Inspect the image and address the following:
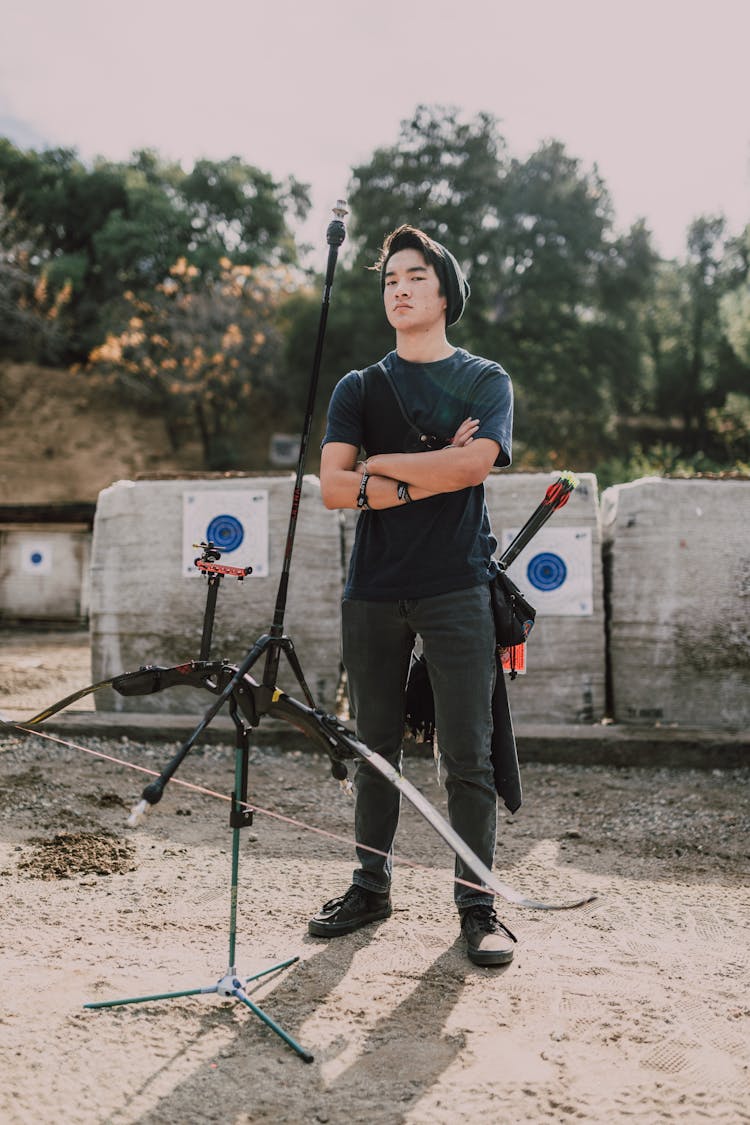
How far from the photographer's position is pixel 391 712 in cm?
262

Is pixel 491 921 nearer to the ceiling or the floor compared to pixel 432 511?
nearer to the floor

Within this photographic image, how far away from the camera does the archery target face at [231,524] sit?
5.12 m

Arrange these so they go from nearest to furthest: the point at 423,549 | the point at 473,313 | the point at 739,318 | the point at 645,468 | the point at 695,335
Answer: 1. the point at 423,549
2. the point at 645,468
3. the point at 739,318
4. the point at 473,313
5. the point at 695,335

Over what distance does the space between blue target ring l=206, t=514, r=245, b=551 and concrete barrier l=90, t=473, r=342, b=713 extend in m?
0.07

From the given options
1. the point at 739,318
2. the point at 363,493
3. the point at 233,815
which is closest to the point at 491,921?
the point at 233,815

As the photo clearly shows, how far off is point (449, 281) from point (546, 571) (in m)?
2.68

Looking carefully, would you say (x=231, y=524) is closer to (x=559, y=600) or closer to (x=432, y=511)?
(x=559, y=600)

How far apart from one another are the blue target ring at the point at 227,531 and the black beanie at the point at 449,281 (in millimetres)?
2685

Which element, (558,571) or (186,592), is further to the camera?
(186,592)

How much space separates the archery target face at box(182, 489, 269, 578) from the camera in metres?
5.12

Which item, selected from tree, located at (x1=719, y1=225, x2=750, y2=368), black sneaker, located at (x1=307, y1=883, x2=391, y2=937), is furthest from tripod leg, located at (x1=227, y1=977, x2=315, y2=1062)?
tree, located at (x1=719, y1=225, x2=750, y2=368)

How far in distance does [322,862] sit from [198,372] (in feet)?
74.6

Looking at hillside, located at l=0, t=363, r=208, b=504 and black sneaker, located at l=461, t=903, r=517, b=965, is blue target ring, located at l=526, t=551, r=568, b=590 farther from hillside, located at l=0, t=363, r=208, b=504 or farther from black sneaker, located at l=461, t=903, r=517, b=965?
hillside, located at l=0, t=363, r=208, b=504

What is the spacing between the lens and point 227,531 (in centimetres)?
514
